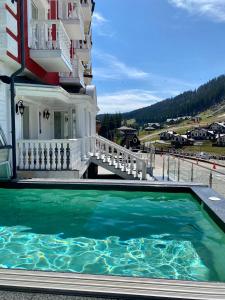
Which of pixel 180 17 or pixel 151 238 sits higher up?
pixel 180 17

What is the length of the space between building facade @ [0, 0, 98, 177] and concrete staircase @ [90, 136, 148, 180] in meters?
0.80

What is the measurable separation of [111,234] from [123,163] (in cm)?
831

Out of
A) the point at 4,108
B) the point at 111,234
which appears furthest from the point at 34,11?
the point at 111,234

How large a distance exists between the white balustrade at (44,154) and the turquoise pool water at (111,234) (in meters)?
1.76

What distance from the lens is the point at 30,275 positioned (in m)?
3.13

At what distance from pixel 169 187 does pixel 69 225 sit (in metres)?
3.77

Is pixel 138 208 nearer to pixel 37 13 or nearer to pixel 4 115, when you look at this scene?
pixel 4 115

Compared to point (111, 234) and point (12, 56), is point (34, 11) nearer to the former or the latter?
point (12, 56)

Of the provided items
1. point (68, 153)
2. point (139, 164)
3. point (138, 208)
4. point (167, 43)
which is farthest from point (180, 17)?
point (138, 208)

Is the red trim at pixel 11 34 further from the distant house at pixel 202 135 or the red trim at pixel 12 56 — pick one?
the distant house at pixel 202 135

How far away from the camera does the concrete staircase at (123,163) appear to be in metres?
13.8

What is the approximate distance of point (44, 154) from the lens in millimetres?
11031

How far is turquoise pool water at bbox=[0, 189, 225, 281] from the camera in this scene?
4.62m

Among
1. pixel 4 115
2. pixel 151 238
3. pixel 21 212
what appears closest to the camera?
pixel 151 238
